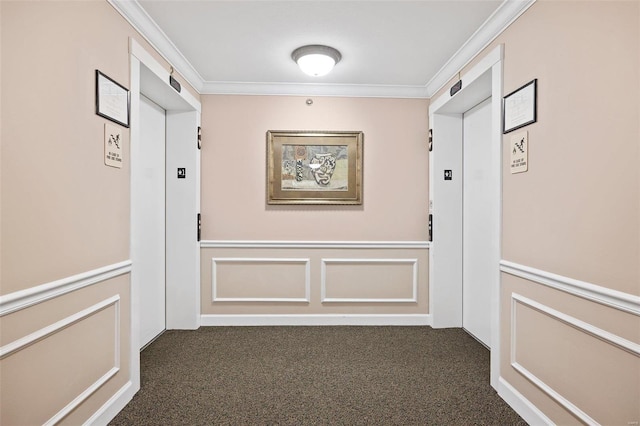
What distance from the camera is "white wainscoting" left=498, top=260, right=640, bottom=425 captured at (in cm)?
146

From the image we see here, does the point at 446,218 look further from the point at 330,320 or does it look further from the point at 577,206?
the point at 577,206

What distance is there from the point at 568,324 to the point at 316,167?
2606 mm

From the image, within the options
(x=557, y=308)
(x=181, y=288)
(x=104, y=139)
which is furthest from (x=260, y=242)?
(x=557, y=308)

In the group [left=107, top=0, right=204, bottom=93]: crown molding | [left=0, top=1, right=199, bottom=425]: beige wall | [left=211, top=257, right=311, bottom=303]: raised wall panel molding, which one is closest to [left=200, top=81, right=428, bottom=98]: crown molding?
[left=107, top=0, right=204, bottom=93]: crown molding

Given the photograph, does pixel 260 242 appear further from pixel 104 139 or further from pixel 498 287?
pixel 498 287

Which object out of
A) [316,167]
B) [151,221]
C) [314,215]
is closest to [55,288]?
[151,221]

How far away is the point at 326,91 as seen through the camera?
3699 mm

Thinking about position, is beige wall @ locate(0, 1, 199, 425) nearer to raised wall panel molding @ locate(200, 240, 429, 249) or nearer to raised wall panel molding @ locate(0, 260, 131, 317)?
raised wall panel molding @ locate(0, 260, 131, 317)

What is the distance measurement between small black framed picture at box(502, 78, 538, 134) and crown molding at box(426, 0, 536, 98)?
487 millimetres

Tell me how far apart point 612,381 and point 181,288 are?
11.3ft

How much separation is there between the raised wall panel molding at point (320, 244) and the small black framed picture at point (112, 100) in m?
1.76

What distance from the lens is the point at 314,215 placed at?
3766 millimetres

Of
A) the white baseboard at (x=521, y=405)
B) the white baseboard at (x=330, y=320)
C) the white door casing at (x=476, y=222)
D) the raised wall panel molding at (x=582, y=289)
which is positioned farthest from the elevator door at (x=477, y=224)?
the raised wall panel molding at (x=582, y=289)

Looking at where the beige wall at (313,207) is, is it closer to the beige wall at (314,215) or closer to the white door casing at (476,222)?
the beige wall at (314,215)
